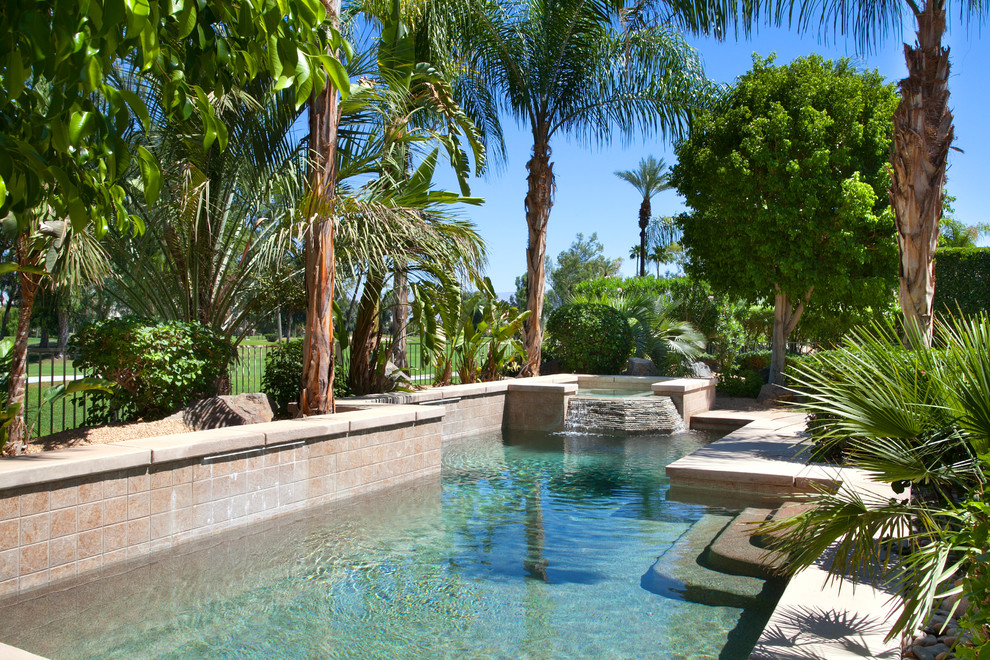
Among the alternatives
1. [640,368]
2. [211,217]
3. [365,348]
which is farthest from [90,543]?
[640,368]

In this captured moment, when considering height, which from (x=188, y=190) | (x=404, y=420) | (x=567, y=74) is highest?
(x=567, y=74)

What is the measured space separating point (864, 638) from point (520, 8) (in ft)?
47.5

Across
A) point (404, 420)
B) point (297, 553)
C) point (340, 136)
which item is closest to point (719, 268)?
point (340, 136)

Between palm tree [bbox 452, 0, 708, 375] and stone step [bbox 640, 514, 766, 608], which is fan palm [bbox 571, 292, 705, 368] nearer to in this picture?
palm tree [bbox 452, 0, 708, 375]

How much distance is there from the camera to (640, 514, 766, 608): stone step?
15.9ft

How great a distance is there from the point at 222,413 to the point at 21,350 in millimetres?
2015

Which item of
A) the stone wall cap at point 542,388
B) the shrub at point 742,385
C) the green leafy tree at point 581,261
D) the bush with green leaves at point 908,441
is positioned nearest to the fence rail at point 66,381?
the stone wall cap at point 542,388

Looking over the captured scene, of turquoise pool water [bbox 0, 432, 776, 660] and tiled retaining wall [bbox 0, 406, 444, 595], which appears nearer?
turquoise pool water [bbox 0, 432, 776, 660]

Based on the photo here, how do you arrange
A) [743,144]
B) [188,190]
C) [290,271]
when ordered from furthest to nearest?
[743,144] < [290,271] < [188,190]

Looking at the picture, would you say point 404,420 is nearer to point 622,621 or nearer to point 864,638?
point 622,621

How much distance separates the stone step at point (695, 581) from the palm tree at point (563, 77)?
995 cm

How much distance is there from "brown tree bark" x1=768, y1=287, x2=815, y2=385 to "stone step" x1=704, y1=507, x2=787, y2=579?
37.4 feet

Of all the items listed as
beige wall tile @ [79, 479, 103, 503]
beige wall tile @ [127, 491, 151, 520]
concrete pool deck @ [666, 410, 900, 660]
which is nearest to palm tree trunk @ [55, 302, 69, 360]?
beige wall tile @ [127, 491, 151, 520]

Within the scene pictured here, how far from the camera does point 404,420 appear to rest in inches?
316
